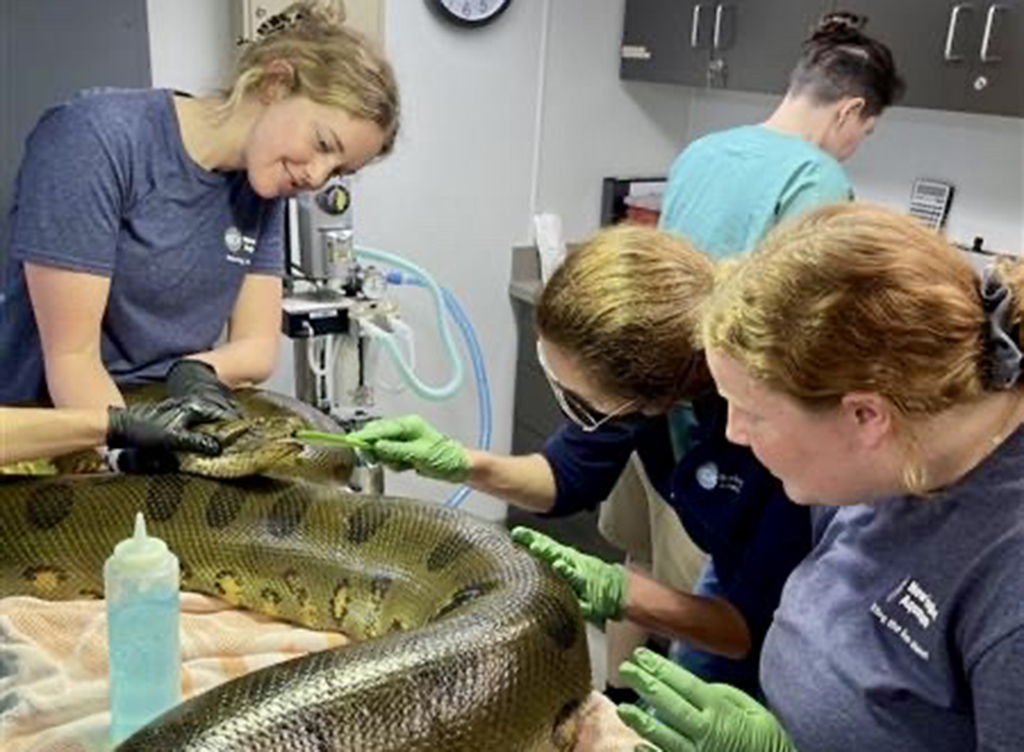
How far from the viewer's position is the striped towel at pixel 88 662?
113cm

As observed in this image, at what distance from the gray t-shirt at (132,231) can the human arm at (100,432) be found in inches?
10.3

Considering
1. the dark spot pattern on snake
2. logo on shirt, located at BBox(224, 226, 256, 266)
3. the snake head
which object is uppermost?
logo on shirt, located at BBox(224, 226, 256, 266)

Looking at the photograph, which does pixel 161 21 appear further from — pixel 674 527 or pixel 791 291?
pixel 791 291

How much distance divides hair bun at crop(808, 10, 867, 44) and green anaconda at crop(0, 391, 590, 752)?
1.72m

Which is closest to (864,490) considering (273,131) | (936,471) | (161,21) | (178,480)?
(936,471)

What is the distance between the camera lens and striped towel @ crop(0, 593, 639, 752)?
1135 mm

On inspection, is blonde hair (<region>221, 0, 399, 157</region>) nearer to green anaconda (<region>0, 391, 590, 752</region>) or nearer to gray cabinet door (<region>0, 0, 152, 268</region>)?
green anaconda (<region>0, 391, 590, 752</region>)

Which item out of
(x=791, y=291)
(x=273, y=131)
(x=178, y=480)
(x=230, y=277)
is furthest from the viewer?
(x=230, y=277)

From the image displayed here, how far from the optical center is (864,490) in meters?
1.14

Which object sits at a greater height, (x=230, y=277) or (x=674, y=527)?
(x=230, y=277)

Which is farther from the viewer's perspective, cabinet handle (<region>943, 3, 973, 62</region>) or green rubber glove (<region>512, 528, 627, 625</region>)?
cabinet handle (<region>943, 3, 973, 62</region>)

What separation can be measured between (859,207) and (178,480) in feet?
3.44

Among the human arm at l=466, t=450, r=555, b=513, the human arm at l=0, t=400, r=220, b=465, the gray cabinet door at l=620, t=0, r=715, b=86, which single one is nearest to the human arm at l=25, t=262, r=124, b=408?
the human arm at l=0, t=400, r=220, b=465

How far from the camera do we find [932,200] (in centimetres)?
324
